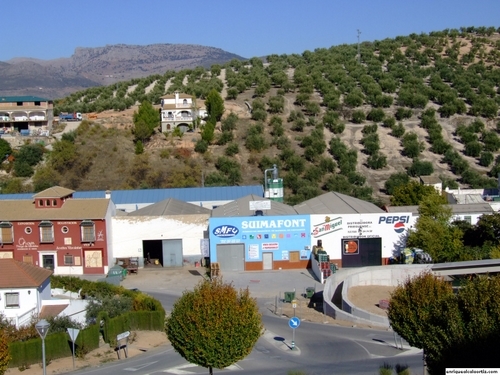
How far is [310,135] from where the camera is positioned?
6888 cm

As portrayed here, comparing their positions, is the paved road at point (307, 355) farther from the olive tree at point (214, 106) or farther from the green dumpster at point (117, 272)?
the olive tree at point (214, 106)

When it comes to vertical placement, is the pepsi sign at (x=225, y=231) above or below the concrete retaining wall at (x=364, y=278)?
above

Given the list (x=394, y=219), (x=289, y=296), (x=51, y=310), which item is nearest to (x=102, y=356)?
(x=51, y=310)

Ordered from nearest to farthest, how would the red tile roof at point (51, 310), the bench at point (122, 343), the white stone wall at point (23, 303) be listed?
the bench at point (122, 343) < the red tile roof at point (51, 310) < the white stone wall at point (23, 303)

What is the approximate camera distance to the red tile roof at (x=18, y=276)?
26.2 meters

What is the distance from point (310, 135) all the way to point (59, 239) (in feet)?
123

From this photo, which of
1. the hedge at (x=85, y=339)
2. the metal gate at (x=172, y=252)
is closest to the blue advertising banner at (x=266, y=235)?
the metal gate at (x=172, y=252)

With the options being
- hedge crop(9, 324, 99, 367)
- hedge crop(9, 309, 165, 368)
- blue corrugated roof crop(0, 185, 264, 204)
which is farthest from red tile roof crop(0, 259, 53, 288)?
blue corrugated roof crop(0, 185, 264, 204)

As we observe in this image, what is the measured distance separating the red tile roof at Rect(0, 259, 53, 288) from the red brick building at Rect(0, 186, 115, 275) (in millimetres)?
8754

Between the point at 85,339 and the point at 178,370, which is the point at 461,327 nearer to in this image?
the point at 178,370

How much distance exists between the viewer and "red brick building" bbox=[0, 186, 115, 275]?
3612 centimetres

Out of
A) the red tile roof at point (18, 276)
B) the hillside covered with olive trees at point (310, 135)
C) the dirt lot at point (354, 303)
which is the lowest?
the dirt lot at point (354, 303)

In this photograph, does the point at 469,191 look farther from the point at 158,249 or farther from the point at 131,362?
the point at 131,362

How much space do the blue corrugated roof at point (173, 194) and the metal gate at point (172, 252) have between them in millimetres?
7291
